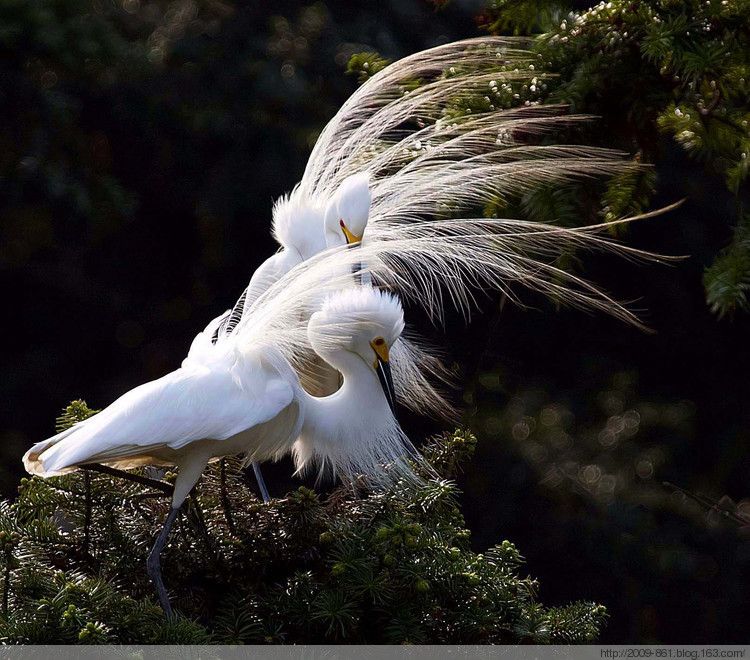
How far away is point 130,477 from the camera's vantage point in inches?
67.6

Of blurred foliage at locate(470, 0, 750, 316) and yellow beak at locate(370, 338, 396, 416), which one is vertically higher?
blurred foliage at locate(470, 0, 750, 316)

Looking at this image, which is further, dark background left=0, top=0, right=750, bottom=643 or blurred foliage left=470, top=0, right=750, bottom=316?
dark background left=0, top=0, right=750, bottom=643

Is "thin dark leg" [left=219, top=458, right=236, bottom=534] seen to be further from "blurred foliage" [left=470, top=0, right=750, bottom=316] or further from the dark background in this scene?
the dark background

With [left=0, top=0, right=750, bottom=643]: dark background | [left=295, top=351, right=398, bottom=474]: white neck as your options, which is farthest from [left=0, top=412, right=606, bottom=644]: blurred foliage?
[left=0, top=0, right=750, bottom=643]: dark background

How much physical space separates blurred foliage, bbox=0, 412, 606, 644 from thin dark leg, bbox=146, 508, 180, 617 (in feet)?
0.11

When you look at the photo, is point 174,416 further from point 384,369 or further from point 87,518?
point 384,369

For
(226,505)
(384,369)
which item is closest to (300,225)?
(384,369)

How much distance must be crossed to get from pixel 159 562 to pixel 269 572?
0.54 feet

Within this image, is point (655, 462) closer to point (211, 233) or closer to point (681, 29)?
point (211, 233)

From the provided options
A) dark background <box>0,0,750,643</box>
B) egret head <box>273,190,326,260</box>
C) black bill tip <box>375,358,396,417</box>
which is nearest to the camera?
black bill tip <box>375,358,396,417</box>

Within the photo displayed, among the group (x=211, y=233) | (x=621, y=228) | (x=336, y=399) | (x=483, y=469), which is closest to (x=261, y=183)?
(x=211, y=233)

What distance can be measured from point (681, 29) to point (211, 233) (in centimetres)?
311

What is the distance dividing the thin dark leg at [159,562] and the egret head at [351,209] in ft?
2.40

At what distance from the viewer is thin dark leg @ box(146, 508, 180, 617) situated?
60.4 inches
